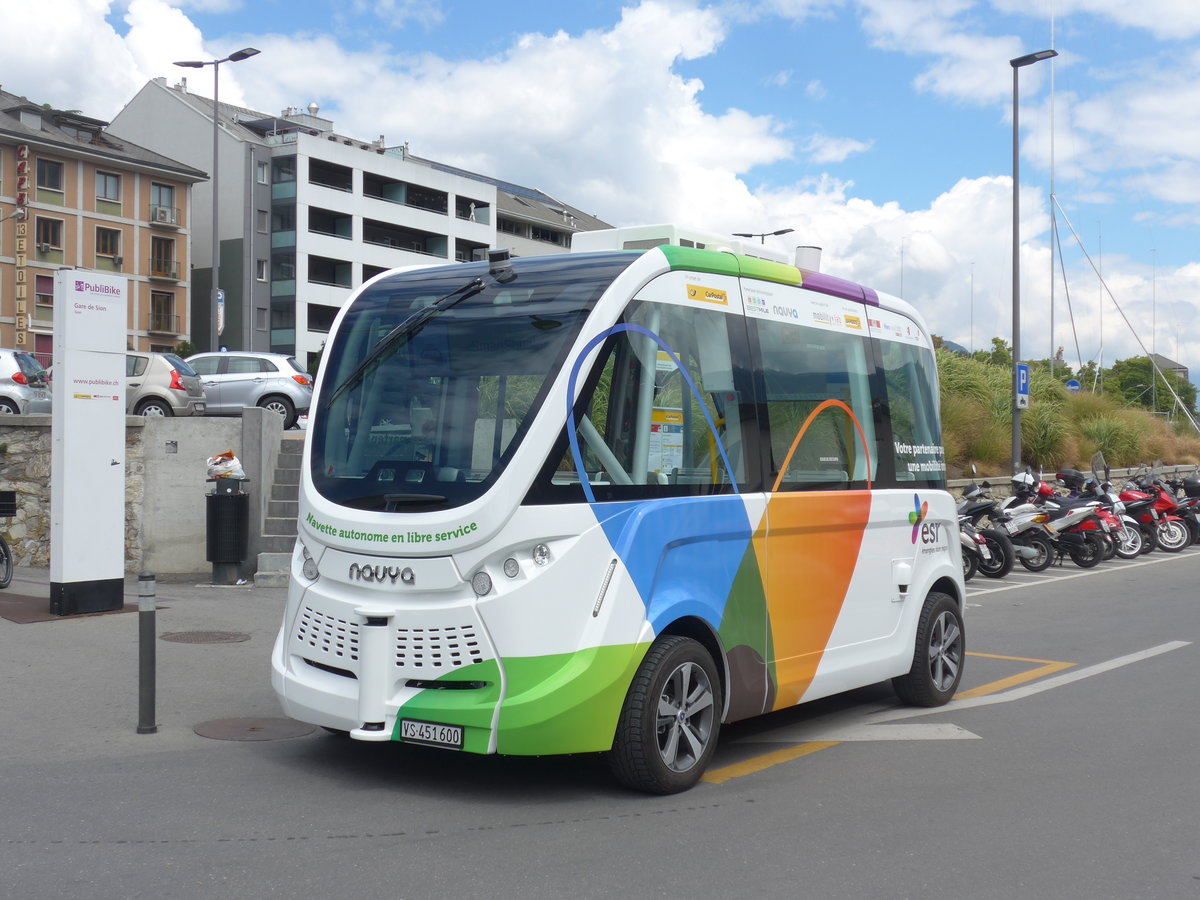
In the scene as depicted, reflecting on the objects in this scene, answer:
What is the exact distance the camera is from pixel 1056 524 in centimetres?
1911

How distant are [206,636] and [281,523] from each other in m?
4.35

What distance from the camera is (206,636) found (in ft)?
34.8

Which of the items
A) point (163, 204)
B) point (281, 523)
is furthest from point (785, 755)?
point (163, 204)

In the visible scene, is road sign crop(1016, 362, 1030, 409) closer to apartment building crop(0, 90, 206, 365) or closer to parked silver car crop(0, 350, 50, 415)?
parked silver car crop(0, 350, 50, 415)

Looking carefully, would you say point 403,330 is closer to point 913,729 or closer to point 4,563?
point 913,729

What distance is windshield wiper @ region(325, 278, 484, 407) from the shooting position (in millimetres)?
6297

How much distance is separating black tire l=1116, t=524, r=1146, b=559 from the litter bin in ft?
46.9

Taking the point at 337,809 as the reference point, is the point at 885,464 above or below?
above

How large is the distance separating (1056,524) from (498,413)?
1527 centimetres

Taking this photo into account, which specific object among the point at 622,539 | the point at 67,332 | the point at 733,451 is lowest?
the point at 622,539

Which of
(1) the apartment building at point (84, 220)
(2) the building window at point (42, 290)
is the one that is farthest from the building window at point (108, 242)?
(2) the building window at point (42, 290)

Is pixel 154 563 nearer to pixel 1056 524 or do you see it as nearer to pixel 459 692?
pixel 459 692

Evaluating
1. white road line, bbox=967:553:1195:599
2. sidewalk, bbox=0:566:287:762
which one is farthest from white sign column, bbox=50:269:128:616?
white road line, bbox=967:553:1195:599

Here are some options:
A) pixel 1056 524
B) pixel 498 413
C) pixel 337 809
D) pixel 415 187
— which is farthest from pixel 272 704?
pixel 415 187
